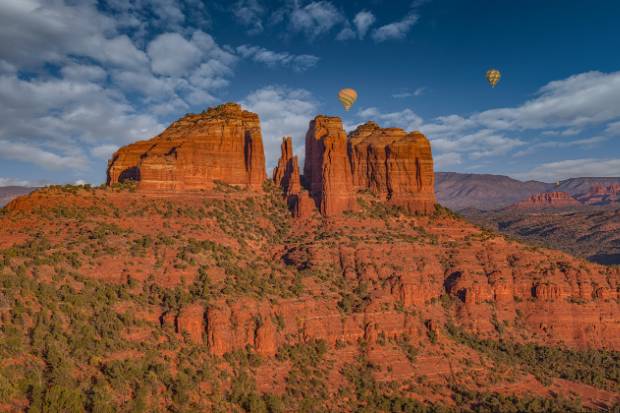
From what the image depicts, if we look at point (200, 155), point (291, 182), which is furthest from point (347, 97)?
point (200, 155)

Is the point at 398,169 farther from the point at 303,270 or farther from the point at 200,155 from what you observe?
the point at 200,155

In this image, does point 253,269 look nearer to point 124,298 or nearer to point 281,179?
point 124,298

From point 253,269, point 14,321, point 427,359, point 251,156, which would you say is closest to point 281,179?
point 251,156

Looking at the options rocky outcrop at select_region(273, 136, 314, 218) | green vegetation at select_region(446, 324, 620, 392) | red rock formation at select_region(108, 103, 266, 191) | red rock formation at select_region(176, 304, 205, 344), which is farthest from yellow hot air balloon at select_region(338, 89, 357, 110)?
red rock formation at select_region(176, 304, 205, 344)

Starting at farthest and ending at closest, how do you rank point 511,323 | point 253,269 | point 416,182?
point 416,182 < point 511,323 < point 253,269

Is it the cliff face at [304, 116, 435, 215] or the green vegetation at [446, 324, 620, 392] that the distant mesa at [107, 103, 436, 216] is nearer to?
the cliff face at [304, 116, 435, 215]

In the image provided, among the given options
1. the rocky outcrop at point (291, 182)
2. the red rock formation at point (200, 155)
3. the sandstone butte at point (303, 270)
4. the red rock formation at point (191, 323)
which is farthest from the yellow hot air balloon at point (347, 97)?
the red rock formation at point (191, 323)

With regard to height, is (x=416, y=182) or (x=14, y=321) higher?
(x=416, y=182)
